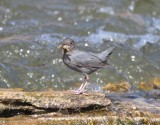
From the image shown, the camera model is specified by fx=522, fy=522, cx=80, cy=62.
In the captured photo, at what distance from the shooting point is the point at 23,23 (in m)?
12.9

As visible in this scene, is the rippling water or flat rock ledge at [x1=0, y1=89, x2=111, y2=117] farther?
the rippling water

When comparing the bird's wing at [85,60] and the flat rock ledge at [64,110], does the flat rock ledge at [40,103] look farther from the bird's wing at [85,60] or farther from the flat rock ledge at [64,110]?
the bird's wing at [85,60]

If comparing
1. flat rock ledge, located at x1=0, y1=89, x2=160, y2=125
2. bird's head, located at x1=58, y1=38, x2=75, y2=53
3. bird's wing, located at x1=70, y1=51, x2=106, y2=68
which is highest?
bird's head, located at x1=58, y1=38, x2=75, y2=53

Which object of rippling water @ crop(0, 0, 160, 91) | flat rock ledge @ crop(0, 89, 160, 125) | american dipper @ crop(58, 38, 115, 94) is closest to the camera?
flat rock ledge @ crop(0, 89, 160, 125)

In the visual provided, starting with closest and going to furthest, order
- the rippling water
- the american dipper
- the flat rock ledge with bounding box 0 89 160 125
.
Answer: the flat rock ledge with bounding box 0 89 160 125 → the american dipper → the rippling water

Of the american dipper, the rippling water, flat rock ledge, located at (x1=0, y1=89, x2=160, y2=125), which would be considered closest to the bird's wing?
the american dipper

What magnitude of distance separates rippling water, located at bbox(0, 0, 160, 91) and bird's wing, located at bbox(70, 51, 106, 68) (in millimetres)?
2470

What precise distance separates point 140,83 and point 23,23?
4.45 m

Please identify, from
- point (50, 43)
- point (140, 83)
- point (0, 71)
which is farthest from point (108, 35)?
point (0, 71)

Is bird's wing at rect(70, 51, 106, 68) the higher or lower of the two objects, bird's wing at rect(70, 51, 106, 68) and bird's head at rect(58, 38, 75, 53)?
the lower

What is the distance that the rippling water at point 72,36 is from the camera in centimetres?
945

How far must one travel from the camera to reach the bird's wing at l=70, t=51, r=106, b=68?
255 inches

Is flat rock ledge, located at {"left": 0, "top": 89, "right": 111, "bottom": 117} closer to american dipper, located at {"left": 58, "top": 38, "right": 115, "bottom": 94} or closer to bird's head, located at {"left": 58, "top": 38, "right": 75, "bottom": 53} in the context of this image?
american dipper, located at {"left": 58, "top": 38, "right": 115, "bottom": 94}

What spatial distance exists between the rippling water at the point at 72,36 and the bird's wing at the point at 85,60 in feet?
8.10
